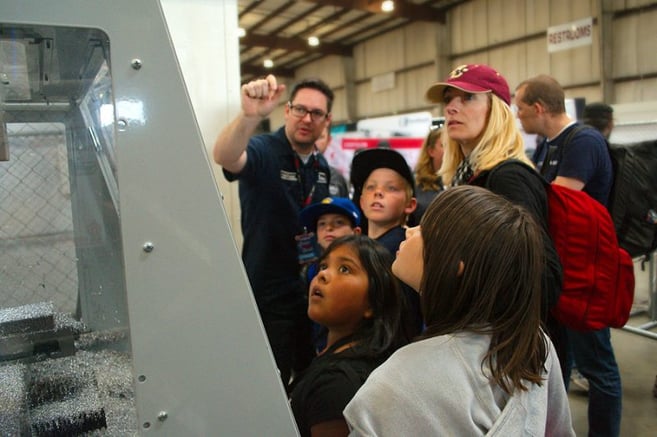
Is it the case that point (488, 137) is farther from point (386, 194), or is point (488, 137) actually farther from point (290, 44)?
point (290, 44)

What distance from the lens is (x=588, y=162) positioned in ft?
7.64

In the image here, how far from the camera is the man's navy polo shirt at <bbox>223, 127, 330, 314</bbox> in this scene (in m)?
1.85

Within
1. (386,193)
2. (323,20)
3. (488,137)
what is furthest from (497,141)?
(323,20)

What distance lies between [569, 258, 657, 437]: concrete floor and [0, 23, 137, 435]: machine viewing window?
2648 millimetres

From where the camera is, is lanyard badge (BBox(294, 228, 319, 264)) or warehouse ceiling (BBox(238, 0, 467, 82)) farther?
warehouse ceiling (BBox(238, 0, 467, 82))

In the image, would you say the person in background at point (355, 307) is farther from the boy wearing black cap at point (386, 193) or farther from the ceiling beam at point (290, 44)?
the ceiling beam at point (290, 44)

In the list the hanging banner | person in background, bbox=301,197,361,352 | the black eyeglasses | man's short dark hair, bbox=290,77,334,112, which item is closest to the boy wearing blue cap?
person in background, bbox=301,197,361,352

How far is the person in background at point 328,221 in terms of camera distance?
6.07 ft

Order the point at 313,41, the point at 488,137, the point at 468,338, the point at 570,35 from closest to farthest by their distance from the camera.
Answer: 1. the point at 468,338
2. the point at 488,137
3. the point at 570,35
4. the point at 313,41

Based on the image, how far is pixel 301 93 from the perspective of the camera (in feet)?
6.58

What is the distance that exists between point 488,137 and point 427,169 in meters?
1.58

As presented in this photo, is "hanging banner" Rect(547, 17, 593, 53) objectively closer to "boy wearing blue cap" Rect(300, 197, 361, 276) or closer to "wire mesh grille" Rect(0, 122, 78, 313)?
"boy wearing blue cap" Rect(300, 197, 361, 276)

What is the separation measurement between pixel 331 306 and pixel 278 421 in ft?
1.94

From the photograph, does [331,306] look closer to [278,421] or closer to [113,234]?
[278,421]
